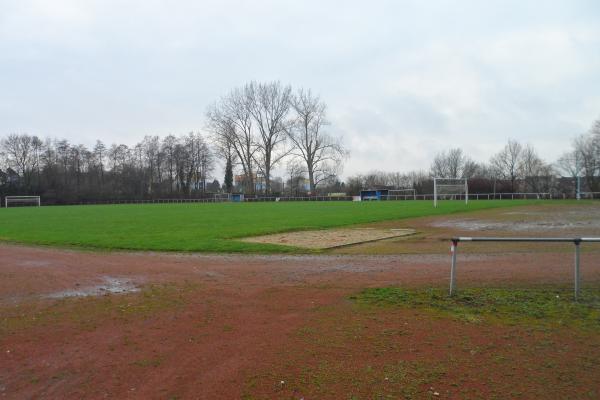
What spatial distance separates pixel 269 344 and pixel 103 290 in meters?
4.61

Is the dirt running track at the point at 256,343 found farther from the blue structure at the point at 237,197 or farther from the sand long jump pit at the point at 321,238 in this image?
the blue structure at the point at 237,197

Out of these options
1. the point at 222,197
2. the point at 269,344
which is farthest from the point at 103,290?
the point at 222,197

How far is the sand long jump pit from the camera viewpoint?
15492 millimetres

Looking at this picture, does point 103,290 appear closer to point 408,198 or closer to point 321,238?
point 321,238

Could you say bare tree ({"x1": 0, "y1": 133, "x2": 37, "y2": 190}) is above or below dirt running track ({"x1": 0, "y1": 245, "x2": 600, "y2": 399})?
above

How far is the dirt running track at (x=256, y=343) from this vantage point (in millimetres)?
4184

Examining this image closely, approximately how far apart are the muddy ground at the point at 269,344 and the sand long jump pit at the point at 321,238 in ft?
19.7

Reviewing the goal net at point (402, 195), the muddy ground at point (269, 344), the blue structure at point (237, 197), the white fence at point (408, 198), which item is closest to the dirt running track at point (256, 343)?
the muddy ground at point (269, 344)

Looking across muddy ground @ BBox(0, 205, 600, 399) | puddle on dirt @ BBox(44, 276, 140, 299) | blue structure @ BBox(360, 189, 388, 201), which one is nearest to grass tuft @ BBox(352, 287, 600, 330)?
muddy ground @ BBox(0, 205, 600, 399)

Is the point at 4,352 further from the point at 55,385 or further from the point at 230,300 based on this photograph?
the point at 230,300

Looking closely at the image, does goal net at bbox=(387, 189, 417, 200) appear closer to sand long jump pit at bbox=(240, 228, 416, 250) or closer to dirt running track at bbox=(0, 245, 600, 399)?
sand long jump pit at bbox=(240, 228, 416, 250)

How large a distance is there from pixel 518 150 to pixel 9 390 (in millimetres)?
109731

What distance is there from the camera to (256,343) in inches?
211

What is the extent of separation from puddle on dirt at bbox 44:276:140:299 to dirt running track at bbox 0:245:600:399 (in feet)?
0.31
